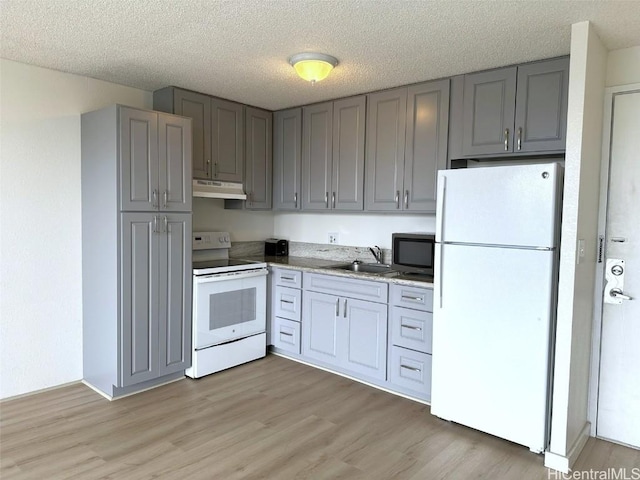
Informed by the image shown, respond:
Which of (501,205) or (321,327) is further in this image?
(321,327)

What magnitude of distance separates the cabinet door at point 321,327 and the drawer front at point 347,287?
0.19ft

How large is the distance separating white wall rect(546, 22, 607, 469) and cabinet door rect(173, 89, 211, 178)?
2664 mm

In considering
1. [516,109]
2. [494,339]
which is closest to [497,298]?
[494,339]

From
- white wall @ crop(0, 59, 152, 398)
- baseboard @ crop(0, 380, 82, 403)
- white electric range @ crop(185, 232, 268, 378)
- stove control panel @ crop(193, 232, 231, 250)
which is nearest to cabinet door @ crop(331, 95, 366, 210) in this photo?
white electric range @ crop(185, 232, 268, 378)

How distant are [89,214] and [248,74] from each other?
5.10 ft

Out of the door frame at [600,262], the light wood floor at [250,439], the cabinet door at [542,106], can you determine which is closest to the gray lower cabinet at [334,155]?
the cabinet door at [542,106]

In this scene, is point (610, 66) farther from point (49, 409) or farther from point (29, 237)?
point (49, 409)

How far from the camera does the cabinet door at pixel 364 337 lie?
3236 mm

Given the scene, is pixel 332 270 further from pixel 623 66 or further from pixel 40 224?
pixel 623 66

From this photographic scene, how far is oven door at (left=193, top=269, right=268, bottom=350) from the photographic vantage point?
3.42m

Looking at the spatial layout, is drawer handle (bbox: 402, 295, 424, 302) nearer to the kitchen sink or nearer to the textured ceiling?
the kitchen sink

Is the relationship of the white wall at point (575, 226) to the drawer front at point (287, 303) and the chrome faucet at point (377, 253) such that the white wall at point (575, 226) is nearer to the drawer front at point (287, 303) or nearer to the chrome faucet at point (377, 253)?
the chrome faucet at point (377, 253)

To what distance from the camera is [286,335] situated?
153 inches

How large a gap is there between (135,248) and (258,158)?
1.58 metres
